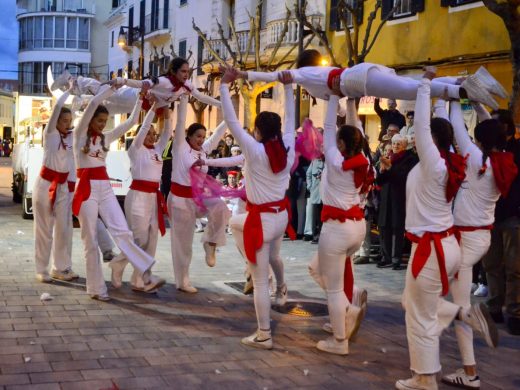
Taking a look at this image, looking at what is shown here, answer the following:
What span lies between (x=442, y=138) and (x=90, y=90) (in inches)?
177

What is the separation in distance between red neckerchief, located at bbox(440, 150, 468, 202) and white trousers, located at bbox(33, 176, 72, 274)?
519 centimetres

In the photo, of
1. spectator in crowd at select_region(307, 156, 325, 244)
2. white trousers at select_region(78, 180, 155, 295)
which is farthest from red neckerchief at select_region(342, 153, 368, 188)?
spectator in crowd at select_region(307, 156, 325, 244)

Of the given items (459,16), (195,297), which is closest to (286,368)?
(195,297)

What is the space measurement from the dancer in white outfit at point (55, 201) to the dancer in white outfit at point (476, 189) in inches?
190

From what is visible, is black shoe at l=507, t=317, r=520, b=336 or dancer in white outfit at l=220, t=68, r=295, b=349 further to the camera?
black shoe at l=507, t=317, r=520, b=336

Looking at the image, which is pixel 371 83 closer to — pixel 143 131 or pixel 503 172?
pixel 503 172

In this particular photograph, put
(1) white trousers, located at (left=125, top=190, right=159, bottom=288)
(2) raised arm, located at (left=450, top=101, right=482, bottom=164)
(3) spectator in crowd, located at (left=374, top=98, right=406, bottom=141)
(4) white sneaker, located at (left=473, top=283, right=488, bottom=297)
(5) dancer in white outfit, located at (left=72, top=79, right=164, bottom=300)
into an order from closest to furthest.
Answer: (2) raised arm, located at (left=450, top=101, right=482, bottom=164) → (5) dancer in white outfit, located at (left=72, top=79, right=164, bottom=300) → (1) white trousers, located at (left=125, top=190, right=159, bottom=288) → (4) white sneaker, located at (left=473, top=283, right=488, bottom=297) → (3) spectator in crowd, located at (left=374, top=98, right=406, bottom=141)

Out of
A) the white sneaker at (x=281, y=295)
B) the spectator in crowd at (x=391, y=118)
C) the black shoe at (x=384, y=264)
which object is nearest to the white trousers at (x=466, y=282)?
the white sneaker at (x=281, y=295)

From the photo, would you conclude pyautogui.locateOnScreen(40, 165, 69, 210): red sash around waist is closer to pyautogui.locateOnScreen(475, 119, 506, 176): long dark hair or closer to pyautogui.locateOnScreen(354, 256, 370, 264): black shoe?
pyautogui.locateOnScreen(354, 256, 370, 264): black shoe

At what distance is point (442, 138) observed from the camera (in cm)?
554

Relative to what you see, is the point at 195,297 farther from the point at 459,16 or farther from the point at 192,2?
the point at 192,2

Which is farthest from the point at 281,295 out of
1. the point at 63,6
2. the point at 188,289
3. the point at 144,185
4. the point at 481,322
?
the point at 63,6

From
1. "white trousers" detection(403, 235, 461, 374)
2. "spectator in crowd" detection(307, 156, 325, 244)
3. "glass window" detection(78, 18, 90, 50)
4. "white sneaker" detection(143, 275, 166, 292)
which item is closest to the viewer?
"white trousers" detection(403, 235, 461, 374)

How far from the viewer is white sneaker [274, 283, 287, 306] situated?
8.27 meters
